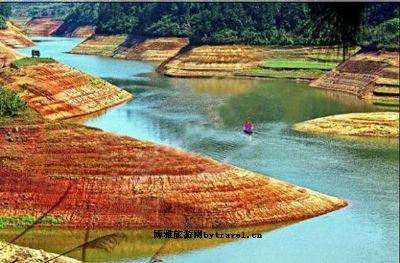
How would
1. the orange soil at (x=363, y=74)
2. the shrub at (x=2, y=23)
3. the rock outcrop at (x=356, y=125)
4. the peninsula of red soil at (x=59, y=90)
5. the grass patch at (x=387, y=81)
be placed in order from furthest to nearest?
the shrub at (x=2, y=23)
the orange soil at (x=363, y=74)
the grass patch at (x=387, y=81)
the peninsula of red soil at (x=59, y=90)
the rock outcrop at (x=356, y=125)

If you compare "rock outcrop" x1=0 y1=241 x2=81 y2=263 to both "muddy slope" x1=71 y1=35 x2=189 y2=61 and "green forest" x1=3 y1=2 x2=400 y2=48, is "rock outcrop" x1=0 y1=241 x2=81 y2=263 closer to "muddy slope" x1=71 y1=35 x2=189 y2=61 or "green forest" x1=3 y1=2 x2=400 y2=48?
"green forest" x1=3 y1=2 x2=400 y2=48

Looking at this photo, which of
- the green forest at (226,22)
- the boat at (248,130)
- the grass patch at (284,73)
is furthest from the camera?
the grass patch at (284,73)

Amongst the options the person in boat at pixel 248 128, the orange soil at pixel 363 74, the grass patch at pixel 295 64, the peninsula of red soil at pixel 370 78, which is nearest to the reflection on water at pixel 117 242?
the person in boat at pixel 248 128

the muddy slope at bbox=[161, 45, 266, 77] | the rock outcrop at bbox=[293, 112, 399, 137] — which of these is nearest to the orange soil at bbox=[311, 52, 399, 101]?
the muddy slope at bbox=[161, 45, 266, 77]

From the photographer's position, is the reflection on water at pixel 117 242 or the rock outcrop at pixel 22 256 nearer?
the rock outcrop at pixel 22 256

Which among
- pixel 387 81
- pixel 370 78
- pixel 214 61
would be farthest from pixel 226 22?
pixel 387 81

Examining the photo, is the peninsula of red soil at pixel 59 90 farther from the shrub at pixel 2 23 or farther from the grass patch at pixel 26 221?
the shrub at pixel 2 23

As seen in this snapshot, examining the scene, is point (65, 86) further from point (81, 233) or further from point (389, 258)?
point (389, 258)

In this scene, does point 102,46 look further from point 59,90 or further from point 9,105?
point 9,105
